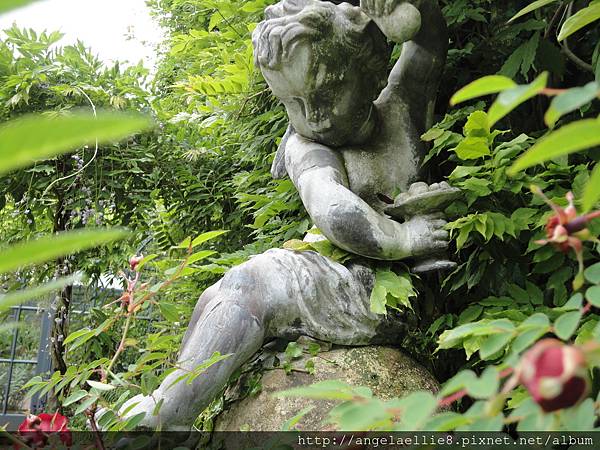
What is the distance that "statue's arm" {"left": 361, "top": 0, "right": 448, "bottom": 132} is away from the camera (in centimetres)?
148

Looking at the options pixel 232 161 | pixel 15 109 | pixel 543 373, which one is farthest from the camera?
pixel 232 161

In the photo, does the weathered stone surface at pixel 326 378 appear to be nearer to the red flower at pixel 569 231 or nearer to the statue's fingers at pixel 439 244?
the statue's fingers at pixel 439 244

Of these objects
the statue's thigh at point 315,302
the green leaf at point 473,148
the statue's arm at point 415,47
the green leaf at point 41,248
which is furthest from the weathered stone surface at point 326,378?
the green leaf at point 41,248

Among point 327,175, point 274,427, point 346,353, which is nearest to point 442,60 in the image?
point 327,175

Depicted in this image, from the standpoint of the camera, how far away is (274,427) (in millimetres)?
1357

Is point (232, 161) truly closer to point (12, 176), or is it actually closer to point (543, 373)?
point (12, 176)

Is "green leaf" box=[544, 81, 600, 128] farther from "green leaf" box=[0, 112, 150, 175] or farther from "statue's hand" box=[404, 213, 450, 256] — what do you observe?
"statue's hand" box=[404, 213, 450, 256]

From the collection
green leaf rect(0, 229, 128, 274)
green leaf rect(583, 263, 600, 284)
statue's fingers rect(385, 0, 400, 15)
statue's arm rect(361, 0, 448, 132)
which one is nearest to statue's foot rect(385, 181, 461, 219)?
statue's arm rect(361, 0, 448, 132)

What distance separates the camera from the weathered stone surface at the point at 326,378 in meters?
1.37

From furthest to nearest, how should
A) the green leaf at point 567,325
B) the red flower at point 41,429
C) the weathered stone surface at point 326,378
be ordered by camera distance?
the weathered stone surface at point 326,378, the red flower at point 41,429, the green leaf at point 567,325

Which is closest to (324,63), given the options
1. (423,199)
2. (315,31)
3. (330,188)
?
(315,31)

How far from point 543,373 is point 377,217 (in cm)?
118

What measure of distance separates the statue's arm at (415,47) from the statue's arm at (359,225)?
1.21ft

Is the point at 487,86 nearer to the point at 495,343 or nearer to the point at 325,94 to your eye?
the point at 495,343
